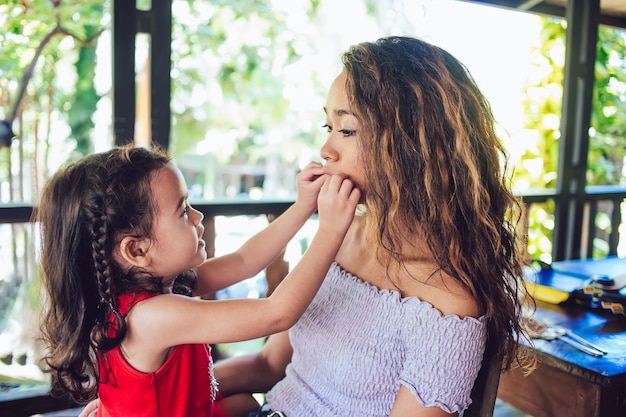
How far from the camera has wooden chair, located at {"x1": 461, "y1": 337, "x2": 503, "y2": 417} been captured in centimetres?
104

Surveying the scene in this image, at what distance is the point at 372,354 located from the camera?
3.60 ft

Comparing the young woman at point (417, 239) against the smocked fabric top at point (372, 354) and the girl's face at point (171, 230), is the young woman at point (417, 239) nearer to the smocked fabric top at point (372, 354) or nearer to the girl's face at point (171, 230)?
the smocked fabric top at point (372, 354)

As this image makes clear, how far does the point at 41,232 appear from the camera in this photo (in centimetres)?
113

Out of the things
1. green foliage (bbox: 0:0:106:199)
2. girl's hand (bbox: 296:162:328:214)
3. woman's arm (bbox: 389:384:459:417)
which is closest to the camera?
woman's arm (bbox: 389:384:459:417)

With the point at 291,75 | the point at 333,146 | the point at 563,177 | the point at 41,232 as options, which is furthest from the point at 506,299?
the point at 291,75

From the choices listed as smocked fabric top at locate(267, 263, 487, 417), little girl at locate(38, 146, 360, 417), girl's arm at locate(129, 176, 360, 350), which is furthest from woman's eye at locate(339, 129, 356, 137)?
smocked fabric top at locate(267, 263, 487, 417)

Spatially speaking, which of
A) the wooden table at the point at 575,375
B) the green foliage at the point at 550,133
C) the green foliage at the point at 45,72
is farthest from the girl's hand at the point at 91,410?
the green foliage at the point at 550,133

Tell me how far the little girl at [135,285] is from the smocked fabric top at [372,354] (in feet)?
0.54

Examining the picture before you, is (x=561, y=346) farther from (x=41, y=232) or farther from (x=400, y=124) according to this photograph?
(x=41, y=232)

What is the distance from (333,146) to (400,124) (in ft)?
0.56

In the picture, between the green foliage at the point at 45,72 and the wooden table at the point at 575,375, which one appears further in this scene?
the green foliage at the point at 45,72

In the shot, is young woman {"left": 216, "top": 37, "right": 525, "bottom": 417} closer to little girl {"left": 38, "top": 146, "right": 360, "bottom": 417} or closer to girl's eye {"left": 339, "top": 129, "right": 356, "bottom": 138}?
girl's eye {"left": 339, "top": 129, "right": 356, "bottom": 138}

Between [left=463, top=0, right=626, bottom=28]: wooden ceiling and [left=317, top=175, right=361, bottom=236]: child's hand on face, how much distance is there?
250 centimetres

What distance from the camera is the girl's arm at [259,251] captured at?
1394mm
